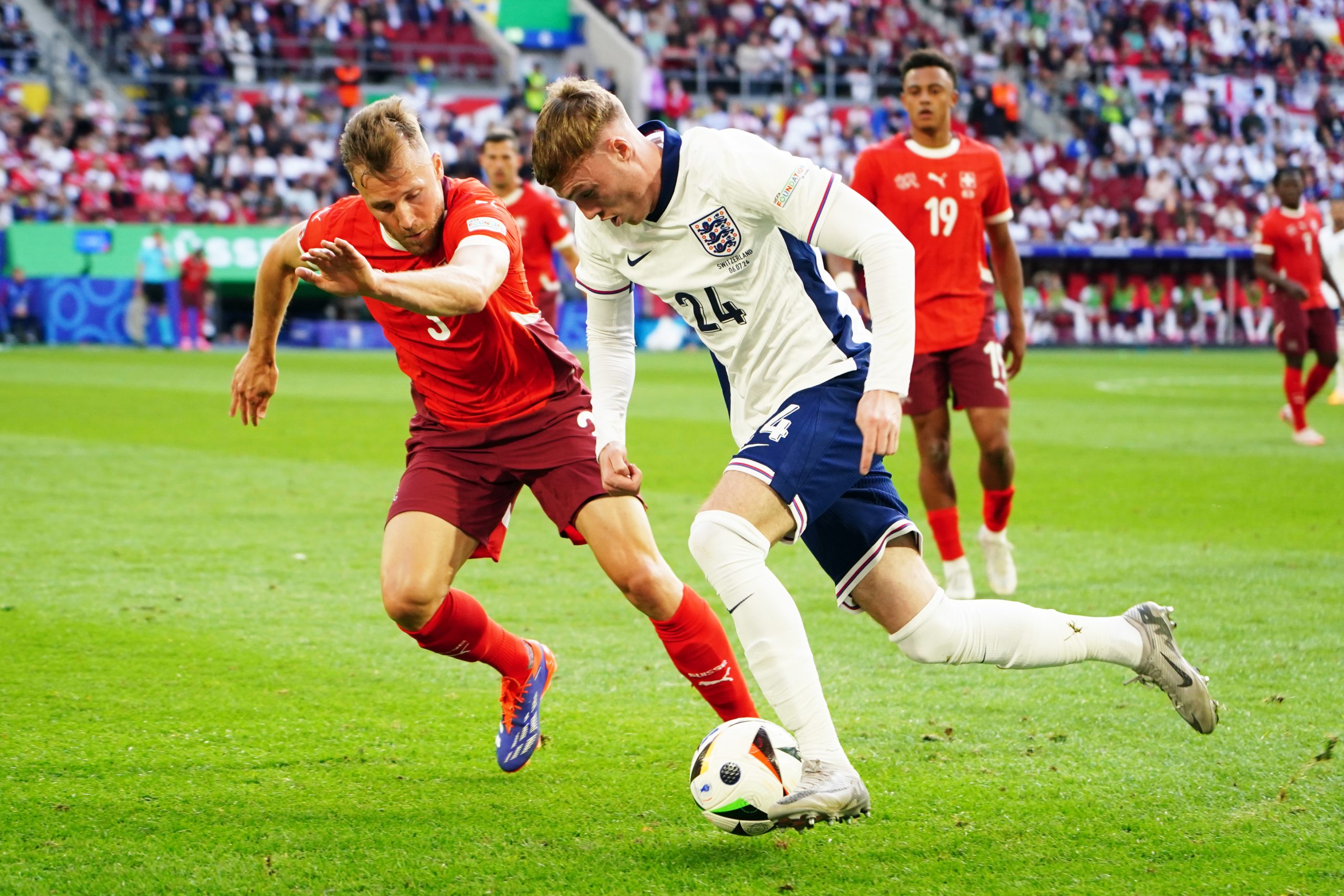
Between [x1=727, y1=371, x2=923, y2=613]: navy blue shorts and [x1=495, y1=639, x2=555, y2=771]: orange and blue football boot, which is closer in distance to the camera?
[x1=727, y1=371, x2=923, y2=613]: navy blue shorts

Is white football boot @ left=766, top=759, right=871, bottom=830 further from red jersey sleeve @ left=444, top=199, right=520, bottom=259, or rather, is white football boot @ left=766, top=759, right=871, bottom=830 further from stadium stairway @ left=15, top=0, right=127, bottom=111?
stadium stairway @ left=15, top=0, right=127, bottom=111

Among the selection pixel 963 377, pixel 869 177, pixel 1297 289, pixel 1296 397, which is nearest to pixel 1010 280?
pixel 963 377

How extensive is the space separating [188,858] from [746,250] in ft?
6.62

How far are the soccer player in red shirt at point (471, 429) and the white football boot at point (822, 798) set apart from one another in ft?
2.13

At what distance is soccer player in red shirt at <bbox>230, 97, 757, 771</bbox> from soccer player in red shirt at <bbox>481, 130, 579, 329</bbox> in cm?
518

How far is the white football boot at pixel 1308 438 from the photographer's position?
1338 cm

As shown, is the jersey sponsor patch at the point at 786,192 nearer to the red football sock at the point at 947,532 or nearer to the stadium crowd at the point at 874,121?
the red football sock at the point at 947,532

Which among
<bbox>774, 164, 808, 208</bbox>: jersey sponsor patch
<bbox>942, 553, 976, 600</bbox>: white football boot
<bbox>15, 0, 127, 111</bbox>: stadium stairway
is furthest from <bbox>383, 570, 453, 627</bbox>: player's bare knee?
<bbox>15, 0, 127, 111</bbox>: stadium stairway

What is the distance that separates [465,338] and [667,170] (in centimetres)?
96

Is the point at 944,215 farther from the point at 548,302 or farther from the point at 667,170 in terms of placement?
the point at 548,302

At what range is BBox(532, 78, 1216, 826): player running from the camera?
139 inches

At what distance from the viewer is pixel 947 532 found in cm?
687

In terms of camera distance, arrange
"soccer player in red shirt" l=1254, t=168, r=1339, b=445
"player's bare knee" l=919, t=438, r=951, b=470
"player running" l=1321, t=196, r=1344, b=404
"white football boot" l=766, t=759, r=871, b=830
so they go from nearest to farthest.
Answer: "white football boot" l=766, t=759, r=871, b=830 → "player's bare knee" l=919, t=438, r=951, b=470 → "soccer player in red shirt" l=1254, t=168, r=1339, b=445 → "player running" l=1321, t=196, r=1344, b=404

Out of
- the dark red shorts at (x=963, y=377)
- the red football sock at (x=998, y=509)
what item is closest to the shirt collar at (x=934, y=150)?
the dark red shorts at (x=963, y=377)
